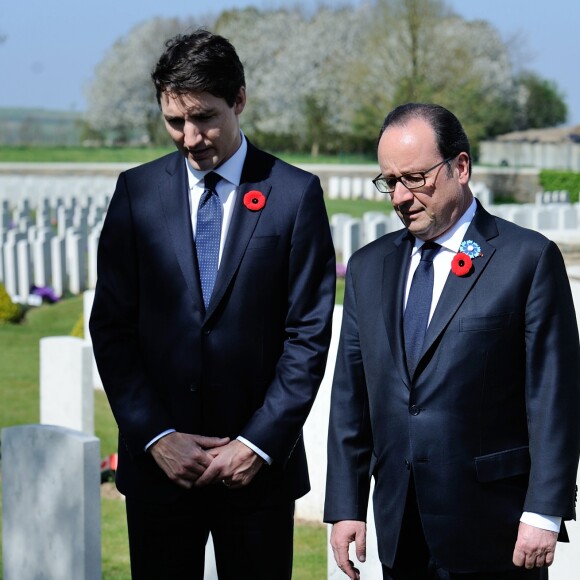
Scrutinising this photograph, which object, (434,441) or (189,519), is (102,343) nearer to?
(189,519)

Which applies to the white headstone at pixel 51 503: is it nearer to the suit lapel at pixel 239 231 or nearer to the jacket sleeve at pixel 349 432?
the suit lapel at pixel 239 231

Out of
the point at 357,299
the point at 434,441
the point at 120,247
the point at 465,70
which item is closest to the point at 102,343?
the point at 120,247

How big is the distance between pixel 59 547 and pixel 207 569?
2.10ft

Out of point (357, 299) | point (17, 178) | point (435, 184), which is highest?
point (435, 184)

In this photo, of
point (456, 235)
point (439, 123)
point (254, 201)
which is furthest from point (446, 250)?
point (254, 201)

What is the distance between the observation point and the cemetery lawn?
16.9ft

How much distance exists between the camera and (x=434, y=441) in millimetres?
2678

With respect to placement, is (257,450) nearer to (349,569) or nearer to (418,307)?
(349,569)

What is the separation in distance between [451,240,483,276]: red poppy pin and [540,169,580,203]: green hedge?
31422 millimetres

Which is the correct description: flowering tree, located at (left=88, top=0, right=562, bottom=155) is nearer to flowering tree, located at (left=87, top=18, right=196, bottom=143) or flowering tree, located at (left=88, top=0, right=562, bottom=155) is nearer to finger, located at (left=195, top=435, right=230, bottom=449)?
flowering tree, located at (left=87, top=18, right=196, bottom=143)

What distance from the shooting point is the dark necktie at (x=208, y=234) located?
3.00 m

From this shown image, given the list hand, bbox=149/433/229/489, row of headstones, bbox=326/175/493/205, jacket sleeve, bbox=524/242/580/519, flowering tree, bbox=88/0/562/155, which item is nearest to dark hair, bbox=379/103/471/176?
jacket sleeve, bbox=524/242/580/519

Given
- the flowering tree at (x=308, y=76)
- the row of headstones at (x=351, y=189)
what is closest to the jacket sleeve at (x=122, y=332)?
the row of headstones at (x=351, y=189)

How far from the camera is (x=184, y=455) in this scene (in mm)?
2893
